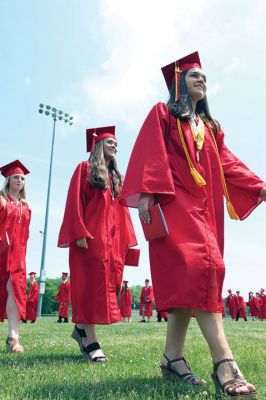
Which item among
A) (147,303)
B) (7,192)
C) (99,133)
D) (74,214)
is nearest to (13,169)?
(7,192)

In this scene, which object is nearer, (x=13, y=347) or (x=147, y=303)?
(x=13, y=347)

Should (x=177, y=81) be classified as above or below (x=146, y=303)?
below

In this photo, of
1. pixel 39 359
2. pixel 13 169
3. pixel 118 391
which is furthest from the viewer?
pixel 13 169

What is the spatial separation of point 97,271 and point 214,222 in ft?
6.19

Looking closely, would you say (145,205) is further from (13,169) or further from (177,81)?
(13,169)

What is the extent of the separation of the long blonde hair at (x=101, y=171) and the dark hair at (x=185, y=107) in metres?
1.56

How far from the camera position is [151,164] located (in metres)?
3.16

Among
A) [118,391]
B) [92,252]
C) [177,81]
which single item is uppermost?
[177,81]

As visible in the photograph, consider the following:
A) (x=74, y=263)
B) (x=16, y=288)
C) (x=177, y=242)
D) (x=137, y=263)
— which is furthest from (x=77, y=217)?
(x=177, y=242)

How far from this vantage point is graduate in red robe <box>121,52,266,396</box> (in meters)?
2.80

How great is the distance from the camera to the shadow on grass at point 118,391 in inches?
104

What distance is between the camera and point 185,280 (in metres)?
2.80

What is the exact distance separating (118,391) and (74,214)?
2.26 m

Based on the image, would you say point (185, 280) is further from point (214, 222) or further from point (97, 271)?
point (97, 271)
